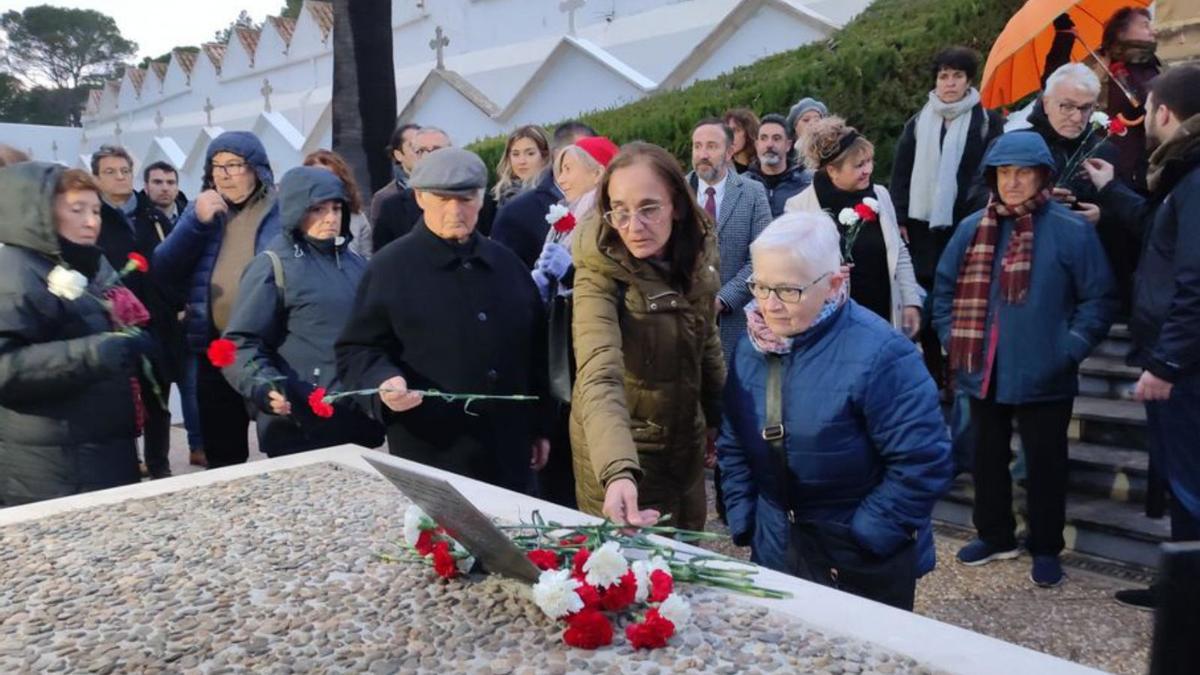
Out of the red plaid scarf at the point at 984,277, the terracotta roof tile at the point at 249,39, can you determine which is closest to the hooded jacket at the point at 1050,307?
the red plaid scarf at the point at 984,277

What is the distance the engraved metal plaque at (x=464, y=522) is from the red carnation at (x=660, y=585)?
0.24 metres

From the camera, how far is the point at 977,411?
441cm

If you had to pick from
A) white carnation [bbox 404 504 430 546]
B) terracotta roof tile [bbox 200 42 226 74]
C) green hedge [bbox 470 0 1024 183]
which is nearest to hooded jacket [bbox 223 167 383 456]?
white carnation [bbox 404 504 430 546]

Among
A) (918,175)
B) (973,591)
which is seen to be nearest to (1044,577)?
(973,591)

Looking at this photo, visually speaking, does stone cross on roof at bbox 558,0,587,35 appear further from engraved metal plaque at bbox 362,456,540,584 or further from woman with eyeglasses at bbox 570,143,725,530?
engraved metal plaque at bbox 362,456,540,584

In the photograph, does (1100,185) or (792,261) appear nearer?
(792,261)

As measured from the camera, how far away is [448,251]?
129 inches

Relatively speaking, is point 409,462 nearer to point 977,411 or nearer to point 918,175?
point 977,411

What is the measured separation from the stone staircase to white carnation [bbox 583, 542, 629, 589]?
317 cm

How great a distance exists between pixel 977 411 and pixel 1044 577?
73cm

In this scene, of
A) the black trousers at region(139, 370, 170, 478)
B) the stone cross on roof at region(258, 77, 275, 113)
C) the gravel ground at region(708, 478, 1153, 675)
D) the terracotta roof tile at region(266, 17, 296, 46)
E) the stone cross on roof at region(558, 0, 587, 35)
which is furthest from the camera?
the terracotta roof tile at region(266, 17, 296, 46)

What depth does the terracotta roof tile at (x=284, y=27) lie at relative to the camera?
28862mm

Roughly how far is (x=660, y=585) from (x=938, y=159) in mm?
4235

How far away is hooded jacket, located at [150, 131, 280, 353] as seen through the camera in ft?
14.6
